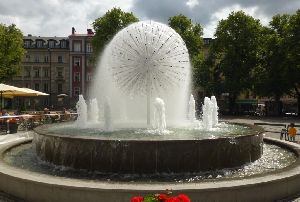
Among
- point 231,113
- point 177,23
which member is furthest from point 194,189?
point 177,23

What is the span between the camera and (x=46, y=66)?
82.9 metres

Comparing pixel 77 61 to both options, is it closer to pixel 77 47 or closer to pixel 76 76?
pixel 77 47

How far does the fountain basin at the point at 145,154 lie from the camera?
10.7 metres

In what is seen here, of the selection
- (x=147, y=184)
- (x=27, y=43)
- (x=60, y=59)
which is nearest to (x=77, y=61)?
(x=60, y=59)

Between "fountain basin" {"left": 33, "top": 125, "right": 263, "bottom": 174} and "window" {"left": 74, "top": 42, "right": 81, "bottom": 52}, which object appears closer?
"fountain basin" {"left": 33, "top": 125, "right": 263, "bottom": 174}

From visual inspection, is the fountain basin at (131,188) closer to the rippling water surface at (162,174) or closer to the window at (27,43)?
the rippling water surface at (162,174)

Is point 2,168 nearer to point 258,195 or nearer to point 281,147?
point 258,195

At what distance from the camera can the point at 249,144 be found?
12555mm

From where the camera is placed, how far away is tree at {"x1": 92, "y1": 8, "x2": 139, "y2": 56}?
5412cm

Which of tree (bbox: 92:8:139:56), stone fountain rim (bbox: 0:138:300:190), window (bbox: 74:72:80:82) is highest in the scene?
tree (bbox: 92:8:139:56)

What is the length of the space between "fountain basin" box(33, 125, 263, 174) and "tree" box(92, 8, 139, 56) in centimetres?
4344

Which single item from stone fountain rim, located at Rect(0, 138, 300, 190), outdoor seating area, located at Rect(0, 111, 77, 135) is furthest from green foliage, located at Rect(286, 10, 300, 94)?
stone fountain rim, located at Rect(0, 138, 300, 190)

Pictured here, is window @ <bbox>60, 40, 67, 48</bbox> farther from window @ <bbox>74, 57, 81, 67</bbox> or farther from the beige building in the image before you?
window @ <bbox>74, 57, 81, 67</bbox>

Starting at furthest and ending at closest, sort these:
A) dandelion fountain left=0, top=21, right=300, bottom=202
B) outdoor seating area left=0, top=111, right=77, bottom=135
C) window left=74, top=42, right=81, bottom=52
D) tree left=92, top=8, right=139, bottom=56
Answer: window left=74, top=42, right=81, bottom=52 < tree left=92, top=8, right=139, bottom=56 < outdoor seating area left=0, top=111, right=77, bottom=135 < dandelion fountain left=0, top=21, right=300, bottom=202
